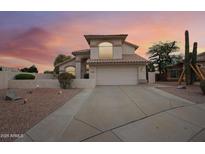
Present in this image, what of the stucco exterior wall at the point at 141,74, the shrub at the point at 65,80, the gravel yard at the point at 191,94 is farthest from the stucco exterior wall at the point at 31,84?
the gravel yard at the point at 191,94

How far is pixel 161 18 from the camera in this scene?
9.38m

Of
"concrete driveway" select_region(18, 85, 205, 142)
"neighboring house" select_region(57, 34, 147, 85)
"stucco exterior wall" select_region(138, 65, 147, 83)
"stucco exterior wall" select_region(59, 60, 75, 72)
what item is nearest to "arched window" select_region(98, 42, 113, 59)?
"neighboring house" select_region(57, 34, 147, 85)

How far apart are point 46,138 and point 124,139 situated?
1925 millimetres

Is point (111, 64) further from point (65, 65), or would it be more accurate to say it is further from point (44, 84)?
point (65, 65)

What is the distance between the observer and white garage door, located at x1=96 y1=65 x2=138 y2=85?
1691cm

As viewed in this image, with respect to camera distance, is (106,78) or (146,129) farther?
(106,78)

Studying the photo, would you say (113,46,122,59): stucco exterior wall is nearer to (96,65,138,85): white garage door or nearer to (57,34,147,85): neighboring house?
(57,34,147,85): neighboring house

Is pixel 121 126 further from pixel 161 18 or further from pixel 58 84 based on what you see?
pixel 58 84

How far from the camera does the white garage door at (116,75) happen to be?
16.9 meters

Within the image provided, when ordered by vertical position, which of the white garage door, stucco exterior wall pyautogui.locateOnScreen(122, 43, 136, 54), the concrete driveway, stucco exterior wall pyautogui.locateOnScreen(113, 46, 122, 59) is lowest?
the concrete driveway

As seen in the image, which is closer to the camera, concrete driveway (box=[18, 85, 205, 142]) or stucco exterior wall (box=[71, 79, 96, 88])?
concrete driveway (box=[18, 85, 205, 142])

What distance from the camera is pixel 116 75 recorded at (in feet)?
55.5

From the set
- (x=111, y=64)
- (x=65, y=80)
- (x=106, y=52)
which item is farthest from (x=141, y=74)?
(x=65, y=80)
